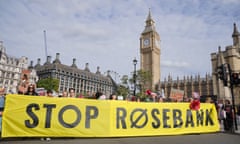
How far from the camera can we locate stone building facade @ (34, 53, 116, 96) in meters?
94.8

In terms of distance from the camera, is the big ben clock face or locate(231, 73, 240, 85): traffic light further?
the big ben clock face

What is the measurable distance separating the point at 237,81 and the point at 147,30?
106 m

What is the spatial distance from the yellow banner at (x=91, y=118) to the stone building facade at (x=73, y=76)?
7708 centimetres

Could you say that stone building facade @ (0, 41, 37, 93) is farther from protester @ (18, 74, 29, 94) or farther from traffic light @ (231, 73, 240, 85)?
traffic light @ (231, 73, 240, 85)

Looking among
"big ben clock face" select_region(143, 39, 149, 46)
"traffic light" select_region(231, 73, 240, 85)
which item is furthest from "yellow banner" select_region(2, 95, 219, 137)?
"big ben clock face" select_region(143, 39, 149, 46)

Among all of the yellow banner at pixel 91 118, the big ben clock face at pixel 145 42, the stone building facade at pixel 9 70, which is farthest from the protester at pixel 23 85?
the big ben clock face at pixel 145 42

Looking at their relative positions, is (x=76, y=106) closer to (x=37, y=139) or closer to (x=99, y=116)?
(x=99, y=116)

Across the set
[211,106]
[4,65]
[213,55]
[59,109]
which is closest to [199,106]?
[211,106]

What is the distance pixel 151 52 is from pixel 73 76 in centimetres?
4356

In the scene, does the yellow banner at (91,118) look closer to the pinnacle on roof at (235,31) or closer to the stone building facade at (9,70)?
the stone building facade at (9,70)

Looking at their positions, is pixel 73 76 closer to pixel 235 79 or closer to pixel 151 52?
pixel 151 52

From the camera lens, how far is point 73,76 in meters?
102

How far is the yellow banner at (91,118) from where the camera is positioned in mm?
6977

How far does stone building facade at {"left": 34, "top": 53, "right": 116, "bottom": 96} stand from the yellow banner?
7708 centimetres
